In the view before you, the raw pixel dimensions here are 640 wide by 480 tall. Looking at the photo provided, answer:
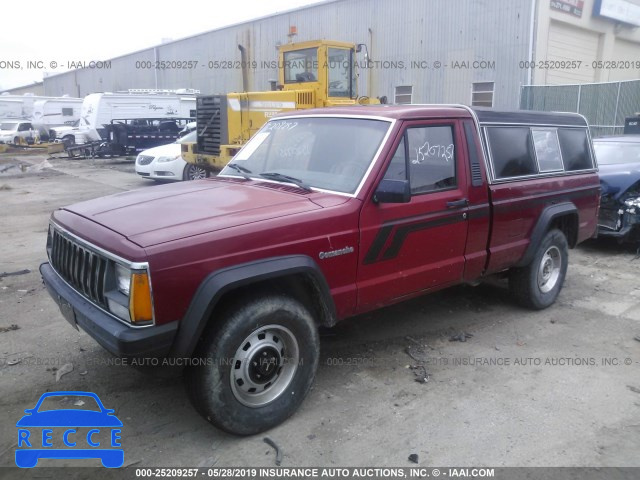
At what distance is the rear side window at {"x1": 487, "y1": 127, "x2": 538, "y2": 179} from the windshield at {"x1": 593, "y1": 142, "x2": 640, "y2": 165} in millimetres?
3950

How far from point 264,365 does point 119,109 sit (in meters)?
24.7

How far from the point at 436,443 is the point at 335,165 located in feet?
6.52

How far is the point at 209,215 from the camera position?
3213 millimetres

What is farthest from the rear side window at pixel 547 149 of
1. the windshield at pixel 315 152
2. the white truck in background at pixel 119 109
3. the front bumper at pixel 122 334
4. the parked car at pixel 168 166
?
the white truck in background at pixel 119 109

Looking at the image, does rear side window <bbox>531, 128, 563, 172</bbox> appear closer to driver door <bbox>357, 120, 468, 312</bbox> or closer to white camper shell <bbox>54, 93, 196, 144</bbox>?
driver door <bbox>357, 120, 468, 312</bbox>

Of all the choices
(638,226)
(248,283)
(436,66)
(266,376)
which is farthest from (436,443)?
(436,66)

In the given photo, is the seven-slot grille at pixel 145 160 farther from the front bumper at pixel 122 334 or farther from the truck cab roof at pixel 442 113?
the front bumper at pixel 122 334

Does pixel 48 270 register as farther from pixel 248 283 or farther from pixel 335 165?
pixel 335 165

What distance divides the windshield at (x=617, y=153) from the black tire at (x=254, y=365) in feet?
22.3

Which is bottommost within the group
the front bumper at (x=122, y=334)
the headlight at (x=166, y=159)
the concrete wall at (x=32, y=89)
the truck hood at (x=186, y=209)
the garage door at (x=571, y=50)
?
the front bumper at (x=122, y=334)

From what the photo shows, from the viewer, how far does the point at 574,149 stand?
18.1ft

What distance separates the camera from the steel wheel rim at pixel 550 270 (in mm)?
5324

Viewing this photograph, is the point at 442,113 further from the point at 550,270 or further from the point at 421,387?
the point at 550,270

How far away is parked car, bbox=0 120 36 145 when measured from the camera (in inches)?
1149
